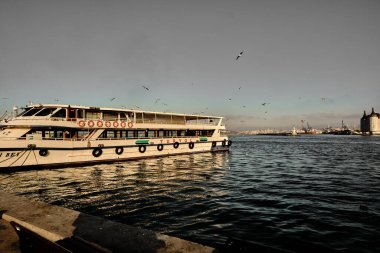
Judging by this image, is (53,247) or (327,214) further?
(327,214)

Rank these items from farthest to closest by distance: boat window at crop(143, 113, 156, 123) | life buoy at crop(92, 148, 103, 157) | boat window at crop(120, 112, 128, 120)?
boat window at crop(143, 113, 156, 123) → boat window at crop(120, 112, 128, 120) → life buoy at crop(92, 148, 103, 157)

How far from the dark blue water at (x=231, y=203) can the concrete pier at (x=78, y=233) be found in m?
3.61

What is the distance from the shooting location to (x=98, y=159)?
1044 inches

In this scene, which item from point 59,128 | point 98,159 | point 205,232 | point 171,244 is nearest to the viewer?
point 171,244

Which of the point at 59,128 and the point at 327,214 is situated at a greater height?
the point at 59,128

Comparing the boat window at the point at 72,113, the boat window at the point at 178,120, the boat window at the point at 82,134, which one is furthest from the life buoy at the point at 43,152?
the boat window at the point at 178,120

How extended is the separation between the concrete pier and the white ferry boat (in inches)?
699

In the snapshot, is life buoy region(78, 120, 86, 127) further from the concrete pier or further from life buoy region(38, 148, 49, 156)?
the concrete pier

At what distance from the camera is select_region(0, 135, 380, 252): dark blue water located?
8.72 meters

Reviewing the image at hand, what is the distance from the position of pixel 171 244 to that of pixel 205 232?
14.6 feet

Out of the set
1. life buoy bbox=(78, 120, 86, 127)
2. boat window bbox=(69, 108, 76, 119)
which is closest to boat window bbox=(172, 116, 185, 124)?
life buoy bbox=(78, 120, 86, 127)

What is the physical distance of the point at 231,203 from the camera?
12562mm

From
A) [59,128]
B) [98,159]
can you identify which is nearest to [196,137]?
[98,159]

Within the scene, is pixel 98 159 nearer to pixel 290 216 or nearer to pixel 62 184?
pixel 62 184
